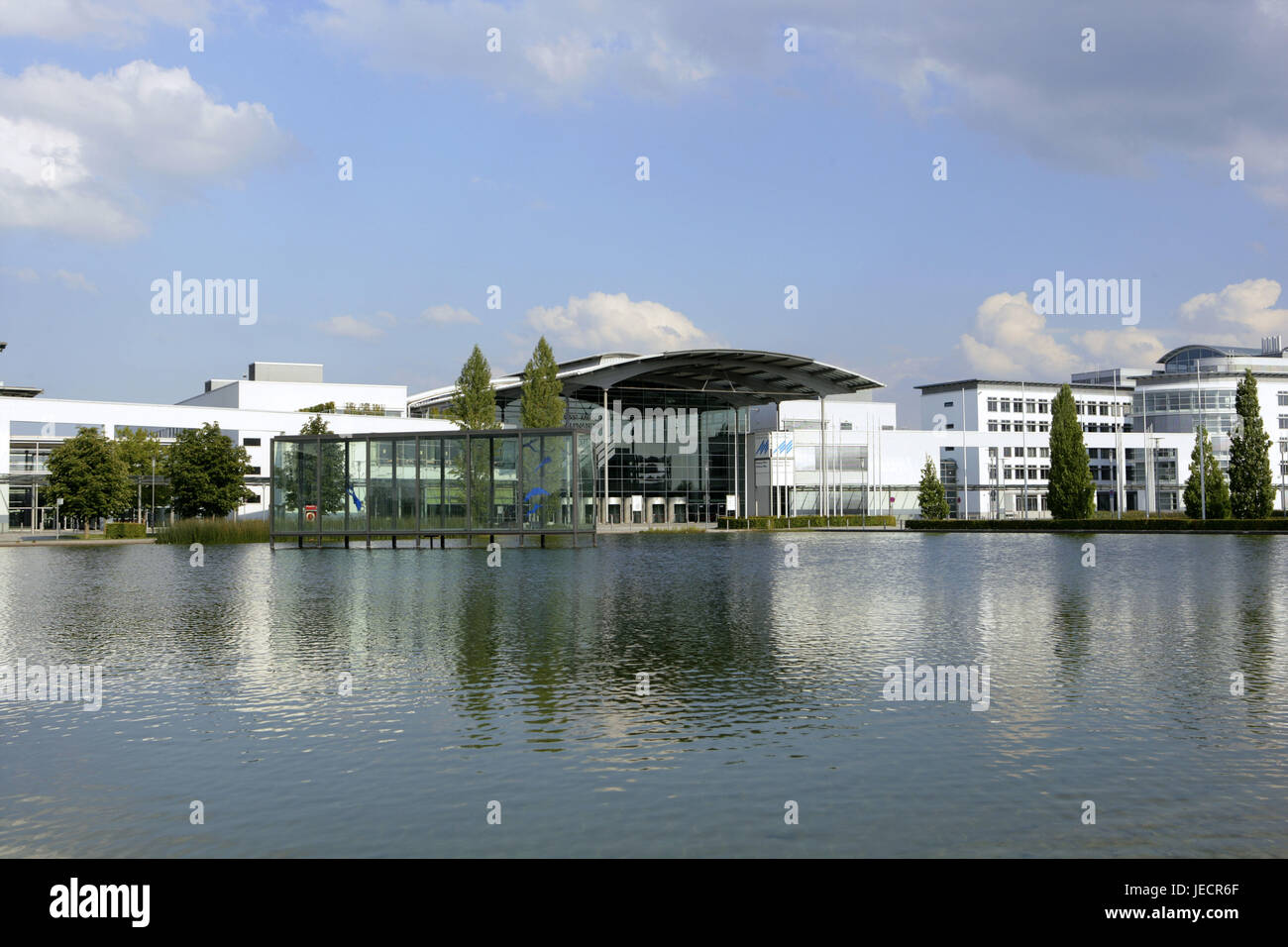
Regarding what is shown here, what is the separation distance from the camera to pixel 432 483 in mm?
55500

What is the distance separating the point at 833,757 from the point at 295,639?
1152 cm

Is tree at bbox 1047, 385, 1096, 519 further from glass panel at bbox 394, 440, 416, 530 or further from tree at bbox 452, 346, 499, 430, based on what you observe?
glass panel at bbox 394, 440, 416, 530

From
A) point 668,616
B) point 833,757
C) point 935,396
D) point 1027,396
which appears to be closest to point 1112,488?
point 1027,396

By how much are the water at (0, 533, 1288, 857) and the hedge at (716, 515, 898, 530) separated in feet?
225

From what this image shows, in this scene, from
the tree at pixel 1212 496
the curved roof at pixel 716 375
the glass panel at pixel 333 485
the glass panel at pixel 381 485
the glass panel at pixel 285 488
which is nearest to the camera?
the glass panel at pixel 381 485

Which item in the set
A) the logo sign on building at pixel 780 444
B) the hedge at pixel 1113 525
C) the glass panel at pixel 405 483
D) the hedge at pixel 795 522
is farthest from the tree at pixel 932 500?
the glass panel at pixel 405 483

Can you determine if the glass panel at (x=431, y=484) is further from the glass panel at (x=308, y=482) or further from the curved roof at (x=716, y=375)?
the curved roof at (x=716, y=375)

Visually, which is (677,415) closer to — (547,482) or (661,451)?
(661,451)

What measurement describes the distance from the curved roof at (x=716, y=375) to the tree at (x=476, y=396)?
15816 millimetres

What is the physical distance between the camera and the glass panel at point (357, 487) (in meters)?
56.2

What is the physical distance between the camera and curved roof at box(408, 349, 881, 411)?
92125 mm

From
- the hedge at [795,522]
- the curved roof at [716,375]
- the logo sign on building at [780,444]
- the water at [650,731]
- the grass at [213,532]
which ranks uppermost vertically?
the curved roof at [716,375]

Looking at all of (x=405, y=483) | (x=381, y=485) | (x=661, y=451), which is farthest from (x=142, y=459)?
(x=661, y=451)

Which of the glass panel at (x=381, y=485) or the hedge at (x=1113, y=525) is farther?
the hedge at (x=1113, y=525)
